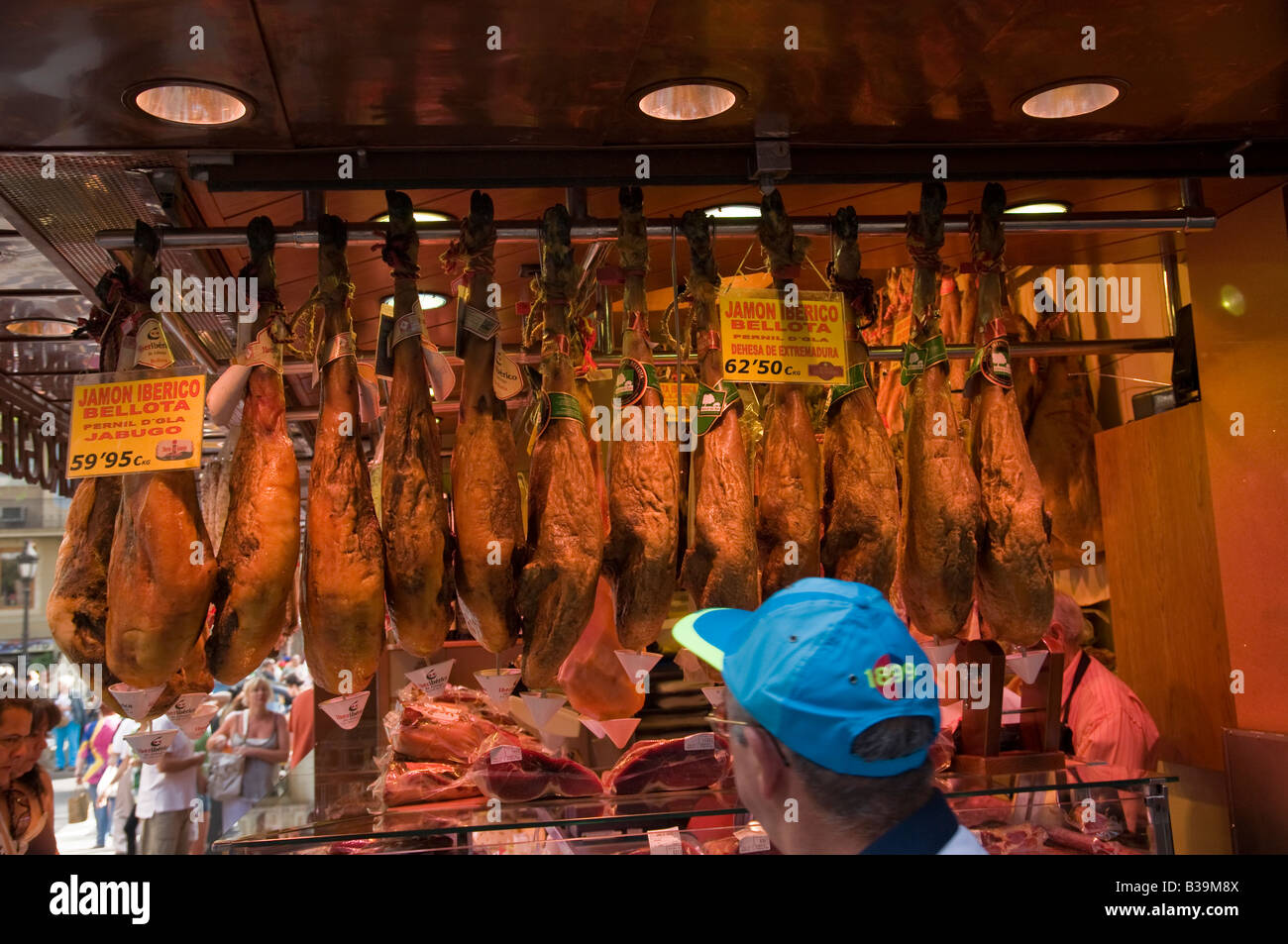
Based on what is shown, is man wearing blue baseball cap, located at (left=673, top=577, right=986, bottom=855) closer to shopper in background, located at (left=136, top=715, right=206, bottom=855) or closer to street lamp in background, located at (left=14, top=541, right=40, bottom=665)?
shopper in background, located at (left=136, top=715, right=206, bottom=855)

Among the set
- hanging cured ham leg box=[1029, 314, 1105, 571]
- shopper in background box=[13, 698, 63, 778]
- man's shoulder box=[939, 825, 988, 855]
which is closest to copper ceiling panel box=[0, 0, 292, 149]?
man's shoulder box=[939, 825, 988, 855]

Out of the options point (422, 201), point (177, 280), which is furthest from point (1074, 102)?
point (177, 280)

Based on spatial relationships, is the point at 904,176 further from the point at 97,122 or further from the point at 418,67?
the point at 97,122

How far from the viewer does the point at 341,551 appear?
2.81m

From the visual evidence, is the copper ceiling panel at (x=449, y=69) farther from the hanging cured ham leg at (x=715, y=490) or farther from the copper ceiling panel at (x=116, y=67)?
the hanging cured ham leg at (x=715, y=490)

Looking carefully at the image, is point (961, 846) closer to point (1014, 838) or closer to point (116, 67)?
point (1014, 838)

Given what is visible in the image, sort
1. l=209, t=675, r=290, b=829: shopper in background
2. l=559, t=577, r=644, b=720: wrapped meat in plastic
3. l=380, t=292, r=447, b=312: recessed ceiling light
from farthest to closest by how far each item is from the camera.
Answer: l=209, t=675, r=290, b=829: shopper in background, l=380, t=292, r=447, b=312: recessed ceiling light, l=559, t=577, r=644, b=720: wrapped meat in plastic

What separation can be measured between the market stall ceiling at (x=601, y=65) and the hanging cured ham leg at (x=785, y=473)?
380mm

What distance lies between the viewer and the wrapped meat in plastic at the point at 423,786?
11.7ft

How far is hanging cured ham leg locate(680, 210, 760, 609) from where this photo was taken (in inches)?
115

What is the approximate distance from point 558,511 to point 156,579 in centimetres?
108

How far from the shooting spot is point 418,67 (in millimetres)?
2768

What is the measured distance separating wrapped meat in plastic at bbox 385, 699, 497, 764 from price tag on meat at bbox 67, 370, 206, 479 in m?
1.56

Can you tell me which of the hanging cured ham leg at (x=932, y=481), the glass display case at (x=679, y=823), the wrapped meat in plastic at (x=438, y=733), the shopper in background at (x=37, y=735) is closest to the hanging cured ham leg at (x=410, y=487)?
the glass display case at (x=679, y=823)
